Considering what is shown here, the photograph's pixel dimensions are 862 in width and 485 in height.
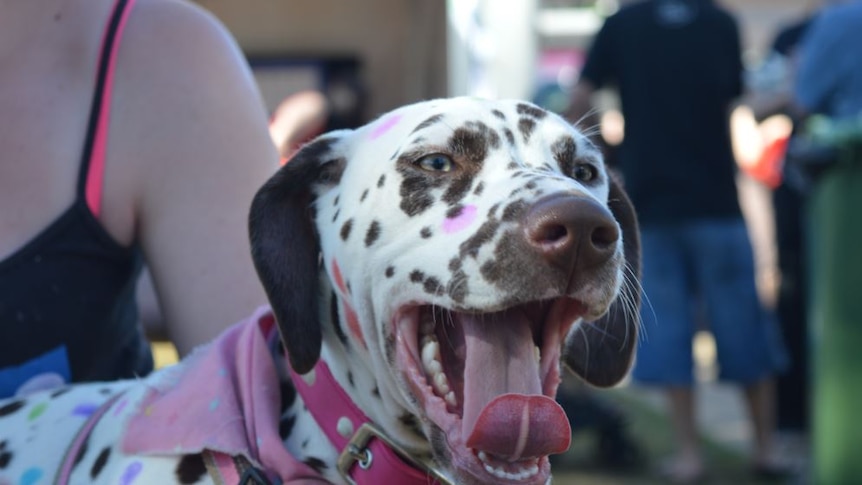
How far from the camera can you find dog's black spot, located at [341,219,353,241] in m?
2.41

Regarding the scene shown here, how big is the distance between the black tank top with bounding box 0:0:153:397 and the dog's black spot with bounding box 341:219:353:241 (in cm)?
55

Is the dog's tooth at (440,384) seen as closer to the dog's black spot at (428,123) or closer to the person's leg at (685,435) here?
the dog's black spot at (428,123)

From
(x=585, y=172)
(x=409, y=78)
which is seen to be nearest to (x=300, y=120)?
(x=409, y=78)

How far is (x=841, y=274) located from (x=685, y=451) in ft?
6.15

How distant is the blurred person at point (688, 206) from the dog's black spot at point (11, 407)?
4.32 m

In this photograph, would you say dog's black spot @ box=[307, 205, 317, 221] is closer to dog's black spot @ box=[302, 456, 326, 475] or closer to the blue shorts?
dog's black spot @ box=[302, 456, 326, 475]

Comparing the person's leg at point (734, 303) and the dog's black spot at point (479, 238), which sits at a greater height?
the dog's black spot at point (479, 238)

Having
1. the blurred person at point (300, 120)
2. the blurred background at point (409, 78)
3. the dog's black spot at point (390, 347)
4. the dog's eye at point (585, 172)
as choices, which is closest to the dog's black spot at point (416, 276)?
the dog's black spot at point (390, 347)

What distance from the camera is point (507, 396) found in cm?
209

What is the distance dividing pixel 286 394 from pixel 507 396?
56cm

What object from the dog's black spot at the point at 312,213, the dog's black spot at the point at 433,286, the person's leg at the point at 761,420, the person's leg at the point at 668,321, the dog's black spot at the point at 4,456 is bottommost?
the person's leg at the point at 761,420

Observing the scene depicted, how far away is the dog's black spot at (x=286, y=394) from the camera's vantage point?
2453mm

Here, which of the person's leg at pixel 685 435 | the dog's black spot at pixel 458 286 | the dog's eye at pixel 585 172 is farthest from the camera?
the person's leg at pixel 685 435

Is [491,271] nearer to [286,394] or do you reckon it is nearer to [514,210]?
[514,210]
